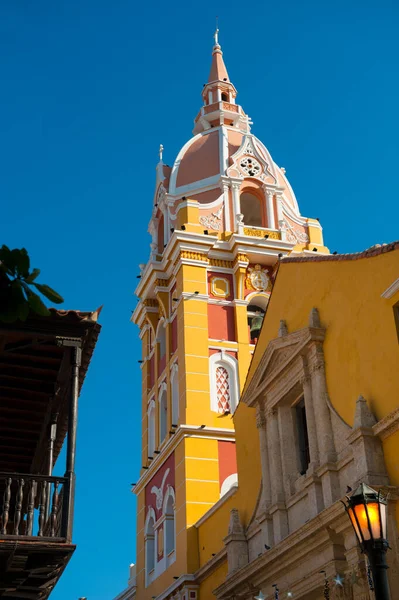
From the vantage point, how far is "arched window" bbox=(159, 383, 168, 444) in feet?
84.7

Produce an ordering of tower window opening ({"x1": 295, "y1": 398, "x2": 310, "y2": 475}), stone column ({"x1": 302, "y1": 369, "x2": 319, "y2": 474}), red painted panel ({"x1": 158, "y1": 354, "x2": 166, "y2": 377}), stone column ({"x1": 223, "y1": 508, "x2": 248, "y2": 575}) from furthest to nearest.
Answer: red painted panel ({"x1": 158, "y1": 354, "x2": 166, "y2": 377}) < stone column ({"x1": 223, "y1": 508, "x2": 248, "y2": 575}) < tower window opening ({"x1": 295, "y1": 398, "x2": 310, "y2": 475}) < stone column ({"x1": 302, "y1": 369, "x2": 319, "y2": 474})

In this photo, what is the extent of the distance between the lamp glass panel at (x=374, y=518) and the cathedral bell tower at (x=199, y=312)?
550 inches

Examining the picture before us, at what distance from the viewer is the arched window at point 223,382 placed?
2442 centimetres

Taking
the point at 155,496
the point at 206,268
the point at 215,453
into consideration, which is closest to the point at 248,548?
the point at 215,453

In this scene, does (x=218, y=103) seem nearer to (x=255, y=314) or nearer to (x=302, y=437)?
(x=255, y=314)

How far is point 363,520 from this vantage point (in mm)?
7492

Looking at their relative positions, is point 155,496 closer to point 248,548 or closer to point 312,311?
point 248,548

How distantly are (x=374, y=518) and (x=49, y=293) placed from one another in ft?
12.2

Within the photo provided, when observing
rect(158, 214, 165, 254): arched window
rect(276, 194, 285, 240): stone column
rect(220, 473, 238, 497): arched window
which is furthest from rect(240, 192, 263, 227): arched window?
rect(220, 473, 238, 497): arched window

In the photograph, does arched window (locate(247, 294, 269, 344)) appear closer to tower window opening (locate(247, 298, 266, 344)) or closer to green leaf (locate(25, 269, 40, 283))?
tower window opening (locate(247, 298, 266, 344))

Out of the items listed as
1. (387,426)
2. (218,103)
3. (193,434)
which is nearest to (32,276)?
(387,426)

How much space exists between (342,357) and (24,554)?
7413 mm

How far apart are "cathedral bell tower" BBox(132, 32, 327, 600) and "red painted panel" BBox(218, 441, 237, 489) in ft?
0.09

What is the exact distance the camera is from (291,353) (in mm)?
16422
